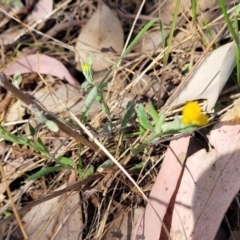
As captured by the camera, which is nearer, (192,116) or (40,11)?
(192,116)

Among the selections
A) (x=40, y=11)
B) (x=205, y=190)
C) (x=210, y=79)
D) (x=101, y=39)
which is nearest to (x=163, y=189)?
(x=205, y=190)

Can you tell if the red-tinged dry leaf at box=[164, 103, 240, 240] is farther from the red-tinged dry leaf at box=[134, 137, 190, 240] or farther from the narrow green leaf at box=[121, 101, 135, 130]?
the narrow green leaf at box=[121, 101, 135, 130]

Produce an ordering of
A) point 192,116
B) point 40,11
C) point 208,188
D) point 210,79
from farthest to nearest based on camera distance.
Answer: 1. point 40,11
2. point 210,79
3. point 208,188
4. point 192,116

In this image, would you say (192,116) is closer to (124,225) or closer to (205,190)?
(205,190)

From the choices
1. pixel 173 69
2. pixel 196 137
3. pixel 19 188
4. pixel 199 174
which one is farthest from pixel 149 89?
pixel 19 188

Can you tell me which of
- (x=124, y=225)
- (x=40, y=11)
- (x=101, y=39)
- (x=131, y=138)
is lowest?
(x=124, y=225)

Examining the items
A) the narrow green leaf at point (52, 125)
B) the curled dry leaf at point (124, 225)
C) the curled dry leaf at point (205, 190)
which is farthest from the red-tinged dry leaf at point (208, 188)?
the narrow green leaf at point (52, 125)
